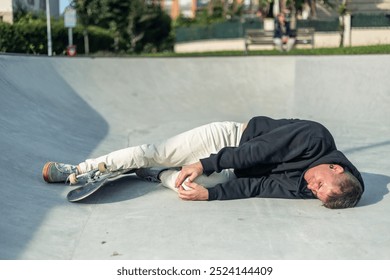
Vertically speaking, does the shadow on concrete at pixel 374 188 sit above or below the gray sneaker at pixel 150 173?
below

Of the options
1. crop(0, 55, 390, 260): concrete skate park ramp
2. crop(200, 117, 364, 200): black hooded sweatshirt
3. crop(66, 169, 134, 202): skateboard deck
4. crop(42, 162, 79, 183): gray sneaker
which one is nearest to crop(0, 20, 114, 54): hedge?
crop(0, 55, 390, 260): concrete skate park ramp

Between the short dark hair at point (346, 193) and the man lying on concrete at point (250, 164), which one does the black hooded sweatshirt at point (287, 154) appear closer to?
the man lying on concrete at point (250, 164)

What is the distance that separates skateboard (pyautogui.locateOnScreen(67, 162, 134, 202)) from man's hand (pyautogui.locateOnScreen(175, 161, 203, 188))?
53 centimetres

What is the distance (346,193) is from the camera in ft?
12.3

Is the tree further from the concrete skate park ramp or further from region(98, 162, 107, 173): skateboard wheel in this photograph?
region(98, 162, 107, 173): skateboard wheel

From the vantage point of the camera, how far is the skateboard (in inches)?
161

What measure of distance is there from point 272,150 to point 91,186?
1.42 meters

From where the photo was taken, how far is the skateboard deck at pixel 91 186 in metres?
4.07

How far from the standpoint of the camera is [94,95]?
9.40 metres

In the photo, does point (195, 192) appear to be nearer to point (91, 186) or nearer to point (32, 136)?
point (91, 186)

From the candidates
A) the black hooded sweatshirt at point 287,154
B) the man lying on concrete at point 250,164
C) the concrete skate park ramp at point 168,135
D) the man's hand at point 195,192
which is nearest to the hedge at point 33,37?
the concrete skate park ramp at point 168,135
